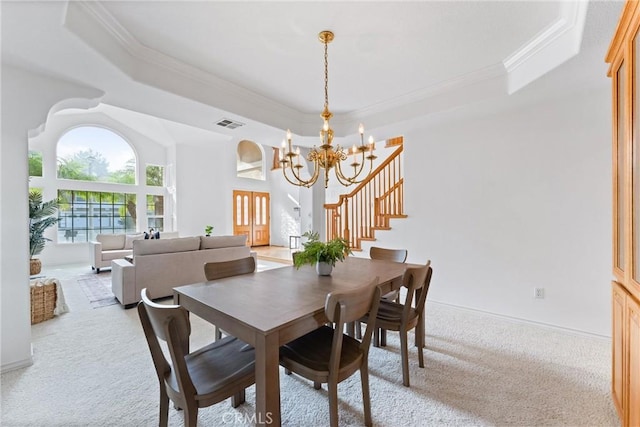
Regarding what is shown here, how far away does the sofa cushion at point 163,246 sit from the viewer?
3653 millimetres

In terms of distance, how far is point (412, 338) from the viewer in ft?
9.14

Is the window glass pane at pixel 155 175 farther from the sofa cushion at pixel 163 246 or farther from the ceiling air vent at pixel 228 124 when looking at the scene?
the ceiling air vent at pixel 228 124

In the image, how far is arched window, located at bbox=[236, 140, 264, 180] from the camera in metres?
10.1

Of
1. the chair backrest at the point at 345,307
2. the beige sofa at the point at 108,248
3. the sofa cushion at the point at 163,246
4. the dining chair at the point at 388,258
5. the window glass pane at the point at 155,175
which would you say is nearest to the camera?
the chair backrest at the point at 345,307

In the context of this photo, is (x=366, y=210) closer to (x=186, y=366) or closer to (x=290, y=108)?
(x=290, y=108)

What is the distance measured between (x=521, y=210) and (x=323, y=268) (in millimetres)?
2549

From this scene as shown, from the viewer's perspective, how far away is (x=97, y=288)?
462 centimetres

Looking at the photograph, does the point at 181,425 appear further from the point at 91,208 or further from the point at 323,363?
the point at 91,208

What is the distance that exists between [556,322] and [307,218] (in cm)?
650

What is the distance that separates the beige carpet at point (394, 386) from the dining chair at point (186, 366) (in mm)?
465

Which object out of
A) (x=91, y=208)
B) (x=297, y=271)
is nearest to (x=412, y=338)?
(x=297, y=271)

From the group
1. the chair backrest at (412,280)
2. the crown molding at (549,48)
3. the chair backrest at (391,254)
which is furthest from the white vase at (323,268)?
the crown molding at (549,48)

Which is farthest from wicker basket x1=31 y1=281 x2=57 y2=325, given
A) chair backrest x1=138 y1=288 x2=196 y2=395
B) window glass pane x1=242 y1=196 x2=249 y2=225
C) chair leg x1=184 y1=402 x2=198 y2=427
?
window glass pane x1=242 y1=196 x2=249 y2=225

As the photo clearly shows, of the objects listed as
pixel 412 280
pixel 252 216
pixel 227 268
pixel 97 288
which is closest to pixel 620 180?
pixel 412 280
